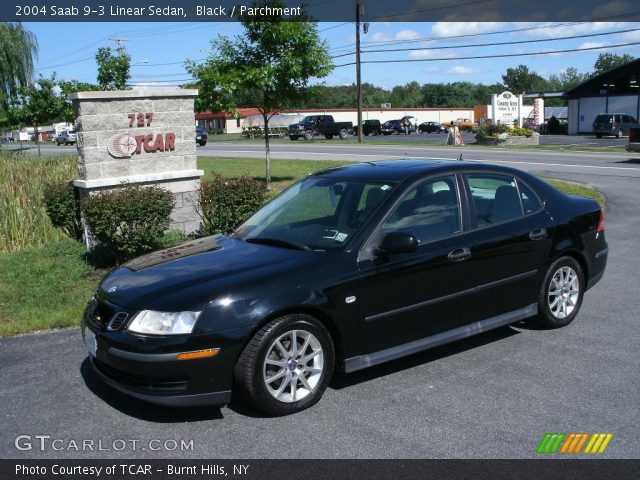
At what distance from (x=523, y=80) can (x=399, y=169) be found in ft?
584

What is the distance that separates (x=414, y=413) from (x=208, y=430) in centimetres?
133

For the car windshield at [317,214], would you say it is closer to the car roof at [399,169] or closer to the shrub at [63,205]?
the car roof at [399,169]

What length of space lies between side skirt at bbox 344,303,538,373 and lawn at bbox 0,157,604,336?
128 inches

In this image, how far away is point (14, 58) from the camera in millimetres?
44344

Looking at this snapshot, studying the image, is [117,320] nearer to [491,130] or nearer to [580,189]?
[580,189]

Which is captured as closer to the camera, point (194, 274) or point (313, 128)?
point (194, 274)

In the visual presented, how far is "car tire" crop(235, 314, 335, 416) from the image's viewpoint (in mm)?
4289

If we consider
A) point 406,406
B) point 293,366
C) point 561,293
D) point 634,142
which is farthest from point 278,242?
point 634,142

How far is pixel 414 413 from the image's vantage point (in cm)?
446

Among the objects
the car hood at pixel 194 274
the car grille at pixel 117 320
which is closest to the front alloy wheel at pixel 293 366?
the car hood at pixel 194 274
